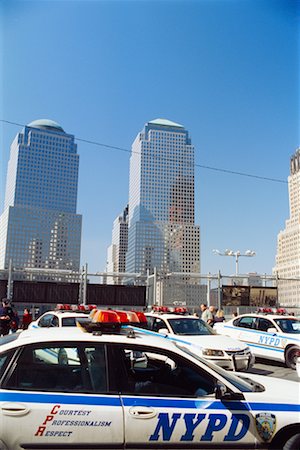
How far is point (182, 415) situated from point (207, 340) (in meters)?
6.18

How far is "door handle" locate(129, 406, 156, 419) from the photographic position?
342 cm

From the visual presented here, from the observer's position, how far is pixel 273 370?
1090cm

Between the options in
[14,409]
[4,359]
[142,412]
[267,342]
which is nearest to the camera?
[14,409]

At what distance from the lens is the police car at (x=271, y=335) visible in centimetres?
1102

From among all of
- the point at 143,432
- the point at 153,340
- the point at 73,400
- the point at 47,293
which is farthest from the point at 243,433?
the point at 47,293

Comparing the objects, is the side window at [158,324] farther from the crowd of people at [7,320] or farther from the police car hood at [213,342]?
the crowd of people at [7,320]

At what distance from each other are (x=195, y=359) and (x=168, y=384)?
360 millimetres

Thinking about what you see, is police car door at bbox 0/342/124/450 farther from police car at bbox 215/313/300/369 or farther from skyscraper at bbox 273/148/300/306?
skyscraper at bbox 273/148/300/306

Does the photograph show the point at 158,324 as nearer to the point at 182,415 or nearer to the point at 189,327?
the point at 189,327

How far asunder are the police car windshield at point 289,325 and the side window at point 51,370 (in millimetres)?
9175

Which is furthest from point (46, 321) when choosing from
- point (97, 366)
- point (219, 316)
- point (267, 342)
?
point (219, 316)

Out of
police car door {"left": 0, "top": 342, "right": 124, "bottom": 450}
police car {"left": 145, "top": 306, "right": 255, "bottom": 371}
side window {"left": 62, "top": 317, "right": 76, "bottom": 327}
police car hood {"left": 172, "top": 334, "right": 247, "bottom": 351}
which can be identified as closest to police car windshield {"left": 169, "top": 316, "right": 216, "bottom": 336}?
police car {"left": 145, "top": 306, "right": 255, "bottom": 371}

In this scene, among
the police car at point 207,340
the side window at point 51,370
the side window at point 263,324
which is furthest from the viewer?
the side window at point 263,324

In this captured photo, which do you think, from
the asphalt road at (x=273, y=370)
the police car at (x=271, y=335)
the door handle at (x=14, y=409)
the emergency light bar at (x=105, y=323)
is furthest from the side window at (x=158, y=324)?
the door handle at (x=14, y=409)
